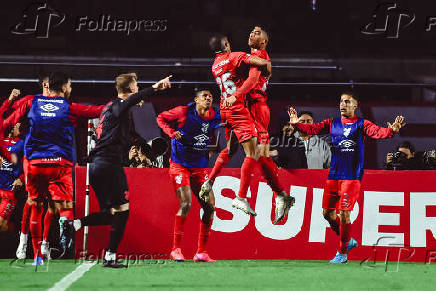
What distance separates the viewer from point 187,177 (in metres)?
9.54

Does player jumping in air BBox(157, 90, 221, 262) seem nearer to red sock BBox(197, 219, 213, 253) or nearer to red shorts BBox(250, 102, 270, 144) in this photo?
red sock BBox(197, 219, 213, 253)

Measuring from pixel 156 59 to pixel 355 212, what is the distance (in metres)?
10.6

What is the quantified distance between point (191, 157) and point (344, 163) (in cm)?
202

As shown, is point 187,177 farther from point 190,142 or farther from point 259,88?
point 259,88

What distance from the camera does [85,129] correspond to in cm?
1316

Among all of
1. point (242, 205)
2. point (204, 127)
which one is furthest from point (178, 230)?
point (242, 205)

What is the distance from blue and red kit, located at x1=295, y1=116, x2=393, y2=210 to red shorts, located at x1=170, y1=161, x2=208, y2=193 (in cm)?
144

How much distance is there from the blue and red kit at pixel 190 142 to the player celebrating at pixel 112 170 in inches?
60.5

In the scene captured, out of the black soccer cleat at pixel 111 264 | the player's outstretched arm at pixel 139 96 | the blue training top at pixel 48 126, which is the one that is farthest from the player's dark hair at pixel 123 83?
the black soccer cleat at pixel 111 264

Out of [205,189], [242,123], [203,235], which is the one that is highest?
[242,123]

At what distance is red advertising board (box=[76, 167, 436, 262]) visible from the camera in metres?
9.98

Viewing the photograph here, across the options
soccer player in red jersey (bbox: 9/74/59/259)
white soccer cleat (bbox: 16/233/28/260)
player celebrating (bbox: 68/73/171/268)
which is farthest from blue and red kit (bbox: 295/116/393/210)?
white soccer cleat (bbox: 16/233/28/260)

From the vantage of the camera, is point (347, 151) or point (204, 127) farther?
point (204, 127)

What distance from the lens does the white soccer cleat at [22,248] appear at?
31.2ft
